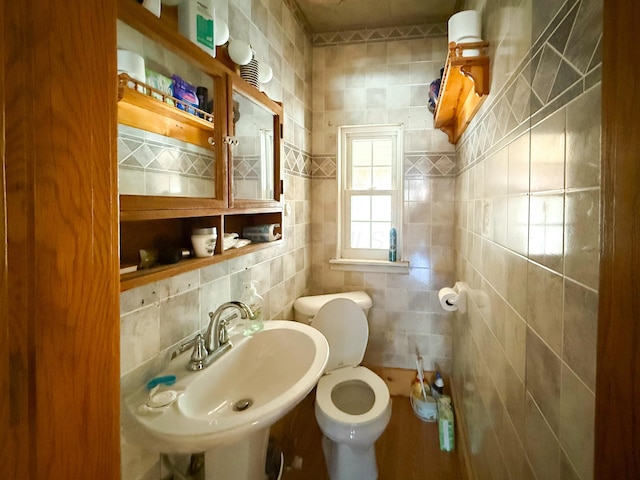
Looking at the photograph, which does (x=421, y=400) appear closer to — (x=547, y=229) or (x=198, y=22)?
(x=547, y=229)

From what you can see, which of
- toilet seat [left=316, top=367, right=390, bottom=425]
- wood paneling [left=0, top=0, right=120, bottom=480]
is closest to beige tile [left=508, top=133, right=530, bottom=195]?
wood paneling [left=0, top=0, right=120, bottom=480]

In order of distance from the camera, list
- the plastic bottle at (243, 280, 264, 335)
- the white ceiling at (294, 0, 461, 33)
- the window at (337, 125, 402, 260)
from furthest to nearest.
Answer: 1. the window at (337, 125, 402, 260)
2. the white ceiling at (294, 0, 461, 33)
3. the plastic bottle at (243, 280, 264, 335)

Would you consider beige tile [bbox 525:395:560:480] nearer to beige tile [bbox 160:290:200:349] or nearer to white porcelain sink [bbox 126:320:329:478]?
white porcelain sink [bbox 126:320:329:478]

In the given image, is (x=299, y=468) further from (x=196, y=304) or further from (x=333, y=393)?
(x=196, y=304)

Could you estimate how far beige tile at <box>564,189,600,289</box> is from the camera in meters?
0.54

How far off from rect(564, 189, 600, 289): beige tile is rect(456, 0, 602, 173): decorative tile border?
196 mm

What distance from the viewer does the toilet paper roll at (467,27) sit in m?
1.34

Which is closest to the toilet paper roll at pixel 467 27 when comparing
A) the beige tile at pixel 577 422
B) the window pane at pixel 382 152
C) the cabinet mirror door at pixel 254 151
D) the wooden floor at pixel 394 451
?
the cabinet mirror door at pixel 254 151

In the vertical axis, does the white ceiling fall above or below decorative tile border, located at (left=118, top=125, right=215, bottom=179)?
above

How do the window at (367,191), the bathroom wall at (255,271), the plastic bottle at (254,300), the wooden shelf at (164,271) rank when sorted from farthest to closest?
the window at (367,191)
the plastic bottle at (254,300)
the bathroom wall at (255,271)
the wooden shelf at (164,271)

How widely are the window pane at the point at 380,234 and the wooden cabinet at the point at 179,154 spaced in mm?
1366

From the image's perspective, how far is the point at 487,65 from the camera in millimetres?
1311

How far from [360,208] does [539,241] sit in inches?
73.4

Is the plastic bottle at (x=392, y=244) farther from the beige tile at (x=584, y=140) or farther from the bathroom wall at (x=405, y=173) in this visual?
the beige tile at (x=584, y=140)
